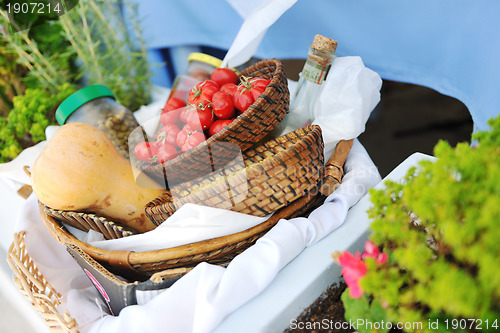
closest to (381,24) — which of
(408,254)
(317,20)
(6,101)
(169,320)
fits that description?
(317,20)

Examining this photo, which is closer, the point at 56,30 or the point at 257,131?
the point at 257,131

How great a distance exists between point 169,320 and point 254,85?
0.46 meters

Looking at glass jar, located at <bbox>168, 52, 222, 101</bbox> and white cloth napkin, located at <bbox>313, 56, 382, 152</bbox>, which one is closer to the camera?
white cloth napkin, located at <bbox>313, 56, 382, 152</bbox>

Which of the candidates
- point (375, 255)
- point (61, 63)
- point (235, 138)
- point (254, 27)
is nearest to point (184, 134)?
point (235, 138)

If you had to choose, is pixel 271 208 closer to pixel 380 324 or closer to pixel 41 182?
pixel 380 324

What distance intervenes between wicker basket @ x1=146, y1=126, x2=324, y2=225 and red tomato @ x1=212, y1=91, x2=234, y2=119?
0.10 metres

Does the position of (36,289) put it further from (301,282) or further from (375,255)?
(375,255)

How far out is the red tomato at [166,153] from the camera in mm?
750

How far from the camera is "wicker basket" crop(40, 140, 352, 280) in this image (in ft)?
2.06

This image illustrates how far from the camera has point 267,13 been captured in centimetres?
86

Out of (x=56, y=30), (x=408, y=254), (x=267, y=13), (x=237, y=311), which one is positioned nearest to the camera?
(x=408, y=254)

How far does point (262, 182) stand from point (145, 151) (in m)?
0.31

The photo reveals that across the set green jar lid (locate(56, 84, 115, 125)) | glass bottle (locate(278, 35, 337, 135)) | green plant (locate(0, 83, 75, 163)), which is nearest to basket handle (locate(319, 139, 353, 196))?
glass bottle (locate(278, 35, 337, 135))

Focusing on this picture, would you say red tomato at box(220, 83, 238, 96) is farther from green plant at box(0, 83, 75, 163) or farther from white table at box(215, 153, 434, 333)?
green plant at box(0, 83, 75, 163)
